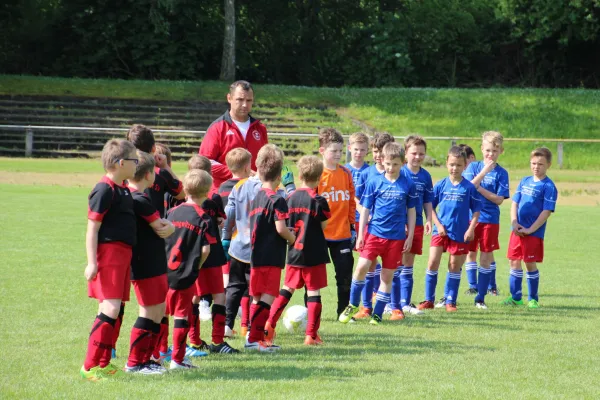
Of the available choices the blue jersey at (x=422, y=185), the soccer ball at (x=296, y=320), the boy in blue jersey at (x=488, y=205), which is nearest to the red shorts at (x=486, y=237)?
the boy in blue jersey at (x=488, y=205)

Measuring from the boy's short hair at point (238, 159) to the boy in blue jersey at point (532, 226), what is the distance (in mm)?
3439

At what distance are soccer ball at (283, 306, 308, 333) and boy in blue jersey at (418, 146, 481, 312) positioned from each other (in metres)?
1.96

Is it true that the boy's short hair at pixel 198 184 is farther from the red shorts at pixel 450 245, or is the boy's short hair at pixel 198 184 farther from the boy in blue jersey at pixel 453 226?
the red shorts at pixel 450 245

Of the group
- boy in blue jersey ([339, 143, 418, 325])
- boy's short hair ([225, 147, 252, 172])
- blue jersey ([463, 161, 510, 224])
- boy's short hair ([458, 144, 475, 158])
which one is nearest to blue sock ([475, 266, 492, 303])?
blue jersey ([463, 161, 510, 224])

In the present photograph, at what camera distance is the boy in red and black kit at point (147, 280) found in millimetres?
6078

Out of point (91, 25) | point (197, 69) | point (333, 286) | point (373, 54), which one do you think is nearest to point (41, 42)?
point (91, 25)

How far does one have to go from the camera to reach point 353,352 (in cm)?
702

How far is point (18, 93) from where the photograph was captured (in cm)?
3631

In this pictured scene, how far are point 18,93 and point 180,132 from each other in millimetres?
10217

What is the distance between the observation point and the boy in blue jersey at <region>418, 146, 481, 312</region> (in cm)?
941

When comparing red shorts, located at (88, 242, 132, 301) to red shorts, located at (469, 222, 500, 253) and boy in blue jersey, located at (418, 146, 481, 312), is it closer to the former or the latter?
boy in blue jersey, located at (418, 146, 481, 312)

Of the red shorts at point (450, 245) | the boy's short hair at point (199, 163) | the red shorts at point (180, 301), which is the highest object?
the boy's short hair at point (199, 163)

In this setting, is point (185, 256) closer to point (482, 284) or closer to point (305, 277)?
point (305, 277)

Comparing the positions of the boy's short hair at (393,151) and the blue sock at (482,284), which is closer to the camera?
the boy's short hair at (393,151)
